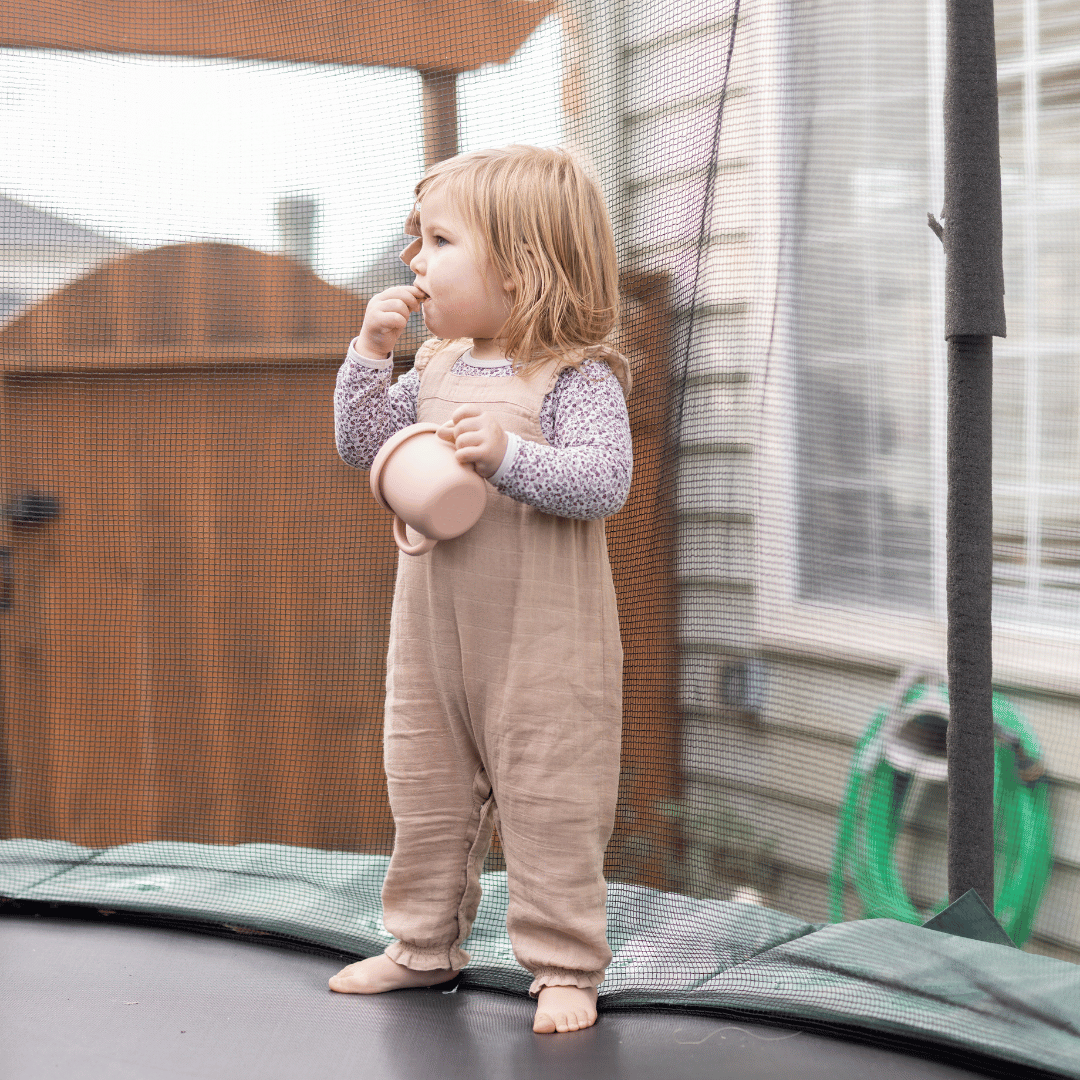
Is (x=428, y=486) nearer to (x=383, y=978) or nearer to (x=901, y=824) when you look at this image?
(x=383, y=978)

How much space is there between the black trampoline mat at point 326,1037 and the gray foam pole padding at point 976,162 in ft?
2.50

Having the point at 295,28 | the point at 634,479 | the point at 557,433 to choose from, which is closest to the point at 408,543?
the point at 557,433

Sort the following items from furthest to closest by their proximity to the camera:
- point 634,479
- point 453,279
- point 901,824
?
point 634,479 < point 901,824 < point 453,279

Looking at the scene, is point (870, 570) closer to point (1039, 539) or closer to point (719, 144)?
point (1039, 539)

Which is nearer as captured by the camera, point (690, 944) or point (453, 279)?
point (453, 279)

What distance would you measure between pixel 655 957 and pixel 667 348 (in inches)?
28.7

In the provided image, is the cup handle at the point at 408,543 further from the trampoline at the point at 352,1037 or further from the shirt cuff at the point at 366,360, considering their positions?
the trampoline at the point at 352,1037

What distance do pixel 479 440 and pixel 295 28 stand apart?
86cm

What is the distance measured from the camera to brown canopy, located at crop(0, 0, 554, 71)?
4.99 feet

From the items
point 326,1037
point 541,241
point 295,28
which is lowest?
point 326,1037

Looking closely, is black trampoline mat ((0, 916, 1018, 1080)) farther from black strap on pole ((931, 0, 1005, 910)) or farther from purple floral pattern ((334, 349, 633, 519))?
purple floral pattern ((334, 349, 633, 519))

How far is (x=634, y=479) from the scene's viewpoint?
4.79 feet

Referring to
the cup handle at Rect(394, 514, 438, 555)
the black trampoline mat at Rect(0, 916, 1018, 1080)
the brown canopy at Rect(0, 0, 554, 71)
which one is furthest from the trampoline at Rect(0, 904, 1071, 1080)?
the brown canopy at Rect(0, 0, 554, 71)

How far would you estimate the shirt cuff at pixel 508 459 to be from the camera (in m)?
1.04
